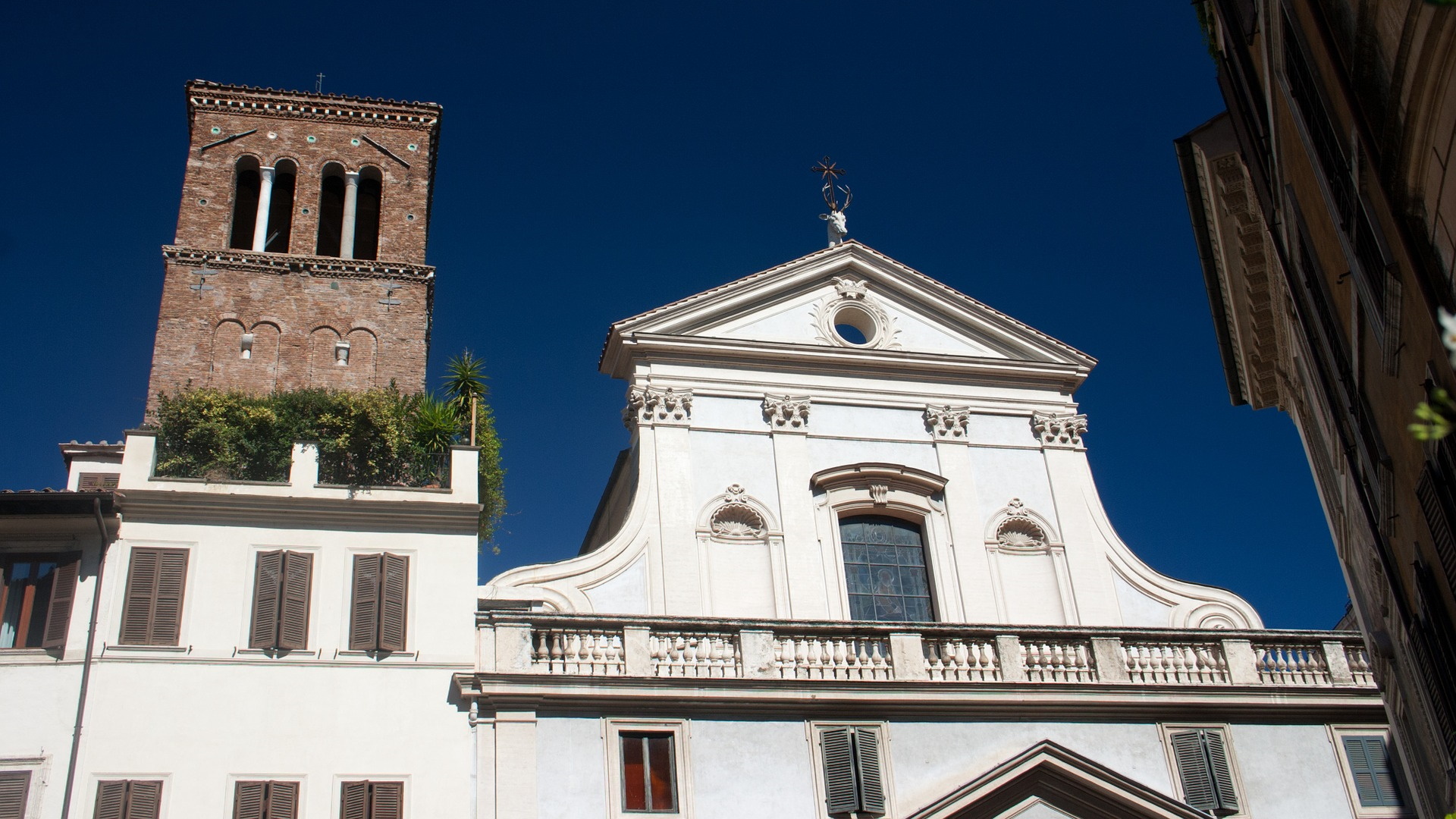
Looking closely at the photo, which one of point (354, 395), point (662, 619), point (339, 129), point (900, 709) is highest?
point (339, 129)

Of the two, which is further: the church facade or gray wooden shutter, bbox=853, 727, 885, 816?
gray wooden shutter, bbox=853, 727, 885, 816

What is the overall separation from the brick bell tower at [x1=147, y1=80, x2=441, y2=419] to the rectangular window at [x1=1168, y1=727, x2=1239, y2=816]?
14.6 m

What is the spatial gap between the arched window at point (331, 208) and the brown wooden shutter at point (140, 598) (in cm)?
1291

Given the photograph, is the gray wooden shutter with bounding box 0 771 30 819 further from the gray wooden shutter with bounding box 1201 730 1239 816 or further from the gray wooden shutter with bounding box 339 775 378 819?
the gray wooden shutter with bounding box 1201 730 1239 816

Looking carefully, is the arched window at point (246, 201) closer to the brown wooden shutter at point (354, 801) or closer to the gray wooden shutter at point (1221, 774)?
the brown wooden shutter at point (354, 801)

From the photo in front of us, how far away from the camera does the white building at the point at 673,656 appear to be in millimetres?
16031

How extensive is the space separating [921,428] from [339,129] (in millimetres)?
14818

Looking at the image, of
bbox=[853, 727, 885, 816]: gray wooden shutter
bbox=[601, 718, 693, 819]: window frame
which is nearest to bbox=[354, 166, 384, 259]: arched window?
bbox=[601, 718, 693, 819]: window frame

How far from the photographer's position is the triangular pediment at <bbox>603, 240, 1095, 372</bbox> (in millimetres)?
23281

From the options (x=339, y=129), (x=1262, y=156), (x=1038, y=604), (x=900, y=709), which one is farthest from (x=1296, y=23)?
(x=339, y=129)

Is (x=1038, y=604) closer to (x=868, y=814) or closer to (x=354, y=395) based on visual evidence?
(x=868, y=814)

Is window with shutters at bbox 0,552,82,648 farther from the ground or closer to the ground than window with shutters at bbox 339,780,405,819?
farther from the ground

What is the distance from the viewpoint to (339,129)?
30.0m

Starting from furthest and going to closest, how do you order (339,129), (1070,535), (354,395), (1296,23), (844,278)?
(339,129), (844,278), (1070,535), (354,395), (1296,23)
